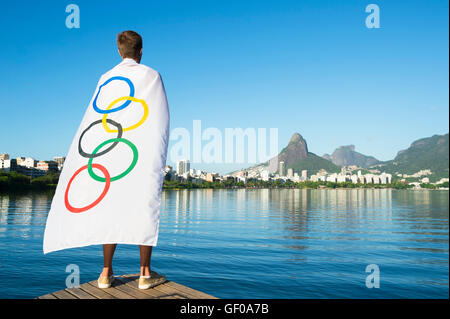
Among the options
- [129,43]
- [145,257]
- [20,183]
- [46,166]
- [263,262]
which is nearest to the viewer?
[145,257]

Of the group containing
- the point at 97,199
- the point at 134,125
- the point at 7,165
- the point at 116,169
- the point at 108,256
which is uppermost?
the point at 7,165

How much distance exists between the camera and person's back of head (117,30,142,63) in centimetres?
426

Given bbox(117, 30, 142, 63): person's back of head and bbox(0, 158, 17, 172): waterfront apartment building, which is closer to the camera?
bbox(117, 30, 142, 63): person's back of head

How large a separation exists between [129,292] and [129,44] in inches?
123

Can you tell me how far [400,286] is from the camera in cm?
1091

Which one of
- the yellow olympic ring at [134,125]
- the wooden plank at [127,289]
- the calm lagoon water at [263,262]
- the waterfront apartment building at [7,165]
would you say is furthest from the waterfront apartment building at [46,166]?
the yellow olympic ring at [134,125]

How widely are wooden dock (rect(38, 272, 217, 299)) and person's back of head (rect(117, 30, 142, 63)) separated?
2.94 metres

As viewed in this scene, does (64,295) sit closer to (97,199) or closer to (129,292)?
(129,292)

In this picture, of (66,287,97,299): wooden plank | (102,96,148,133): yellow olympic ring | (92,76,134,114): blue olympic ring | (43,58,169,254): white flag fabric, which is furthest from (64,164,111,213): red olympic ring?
(66,287,97,299): wooden plank

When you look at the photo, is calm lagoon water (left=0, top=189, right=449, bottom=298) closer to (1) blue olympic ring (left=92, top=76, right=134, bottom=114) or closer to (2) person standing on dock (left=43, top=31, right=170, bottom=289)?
(2) person standing on dock (left=43, top=31, right=170, bottom=289)

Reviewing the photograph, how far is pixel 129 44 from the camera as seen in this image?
168 inches

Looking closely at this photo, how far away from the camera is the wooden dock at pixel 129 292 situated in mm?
3883

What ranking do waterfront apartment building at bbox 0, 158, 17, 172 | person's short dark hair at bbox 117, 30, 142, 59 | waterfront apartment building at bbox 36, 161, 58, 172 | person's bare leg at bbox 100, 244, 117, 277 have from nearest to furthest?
person's bare leg at bbox 100, 244, 117, 277 → person's short dark hair at bbox 117, 30, 142, 59 → waterfront apartment building at bbox 0, 158, 17, 172 → waterfront apartment building at bbox 36, 161, 58, 172

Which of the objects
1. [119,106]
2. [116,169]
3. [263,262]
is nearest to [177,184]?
[263,262]
